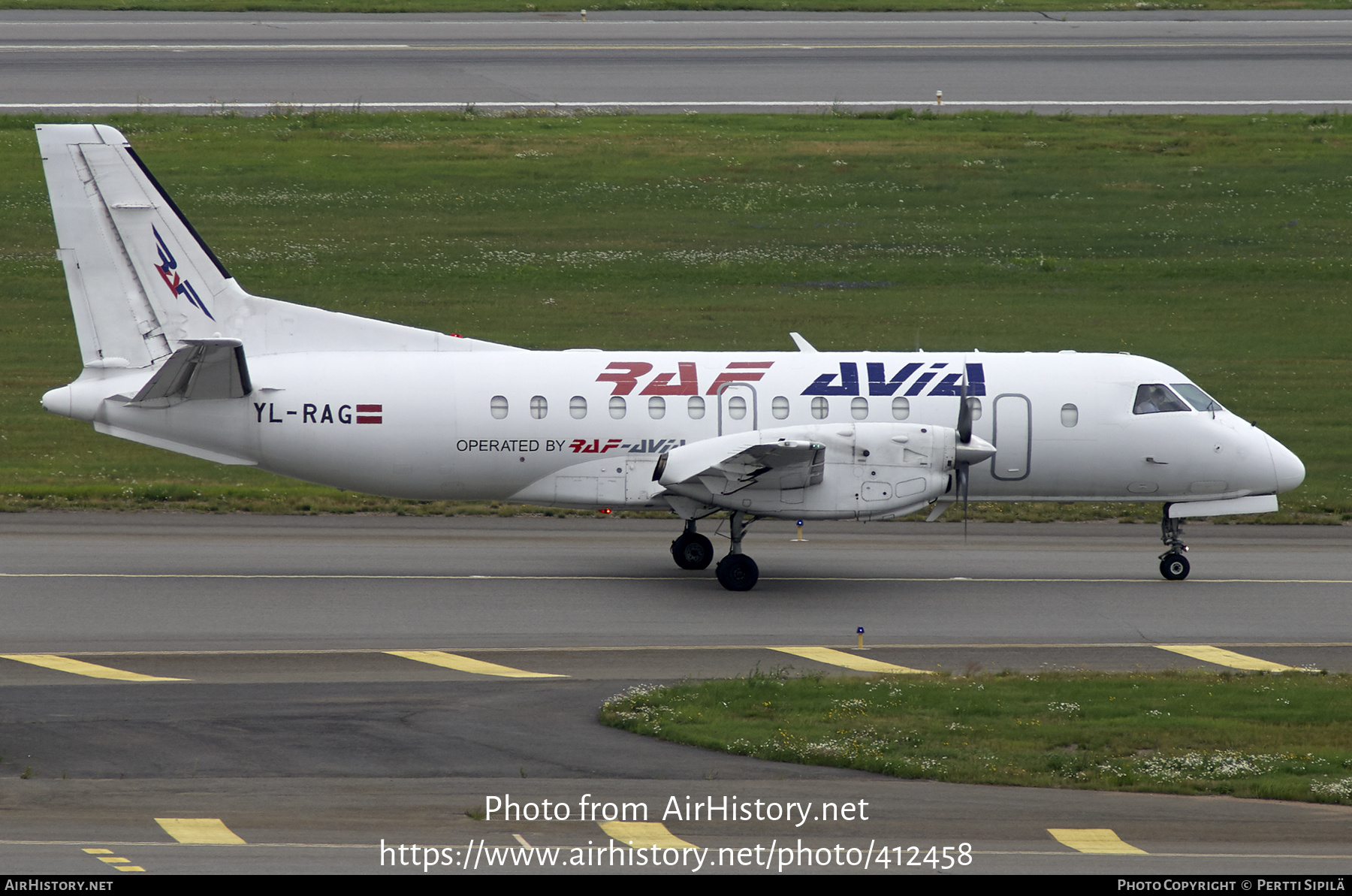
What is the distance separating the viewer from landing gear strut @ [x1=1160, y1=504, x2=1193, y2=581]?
23.5m

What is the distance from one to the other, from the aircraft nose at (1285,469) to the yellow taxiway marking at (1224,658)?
5.01 meters

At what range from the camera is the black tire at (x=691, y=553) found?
76.7 ft

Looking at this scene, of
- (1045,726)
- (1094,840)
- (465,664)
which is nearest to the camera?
(1094,840)

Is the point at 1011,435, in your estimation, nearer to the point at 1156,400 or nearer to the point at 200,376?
the point at 1156,400

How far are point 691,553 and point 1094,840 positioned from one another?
11734 millimetres

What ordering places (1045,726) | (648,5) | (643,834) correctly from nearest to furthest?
(643,834), (1045,726), (648,5)

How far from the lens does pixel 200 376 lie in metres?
21.6

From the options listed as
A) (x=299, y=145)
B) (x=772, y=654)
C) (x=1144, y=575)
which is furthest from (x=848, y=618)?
(x=299, y=145)

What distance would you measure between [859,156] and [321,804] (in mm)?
41397

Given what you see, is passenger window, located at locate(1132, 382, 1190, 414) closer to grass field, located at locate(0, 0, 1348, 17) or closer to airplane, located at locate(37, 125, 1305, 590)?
airplane, located at locate(37, 125, 1305, 590)

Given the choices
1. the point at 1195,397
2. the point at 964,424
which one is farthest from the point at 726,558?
the point at 1195,397

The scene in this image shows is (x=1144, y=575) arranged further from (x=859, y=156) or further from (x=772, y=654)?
(x=859, y=156)

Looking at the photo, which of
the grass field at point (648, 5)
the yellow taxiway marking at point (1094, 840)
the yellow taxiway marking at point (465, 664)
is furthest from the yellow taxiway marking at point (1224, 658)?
the grass field at point (648, 5)

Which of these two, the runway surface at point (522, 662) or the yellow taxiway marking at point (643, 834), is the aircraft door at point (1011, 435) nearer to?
the runway surface at point (522, 662)
